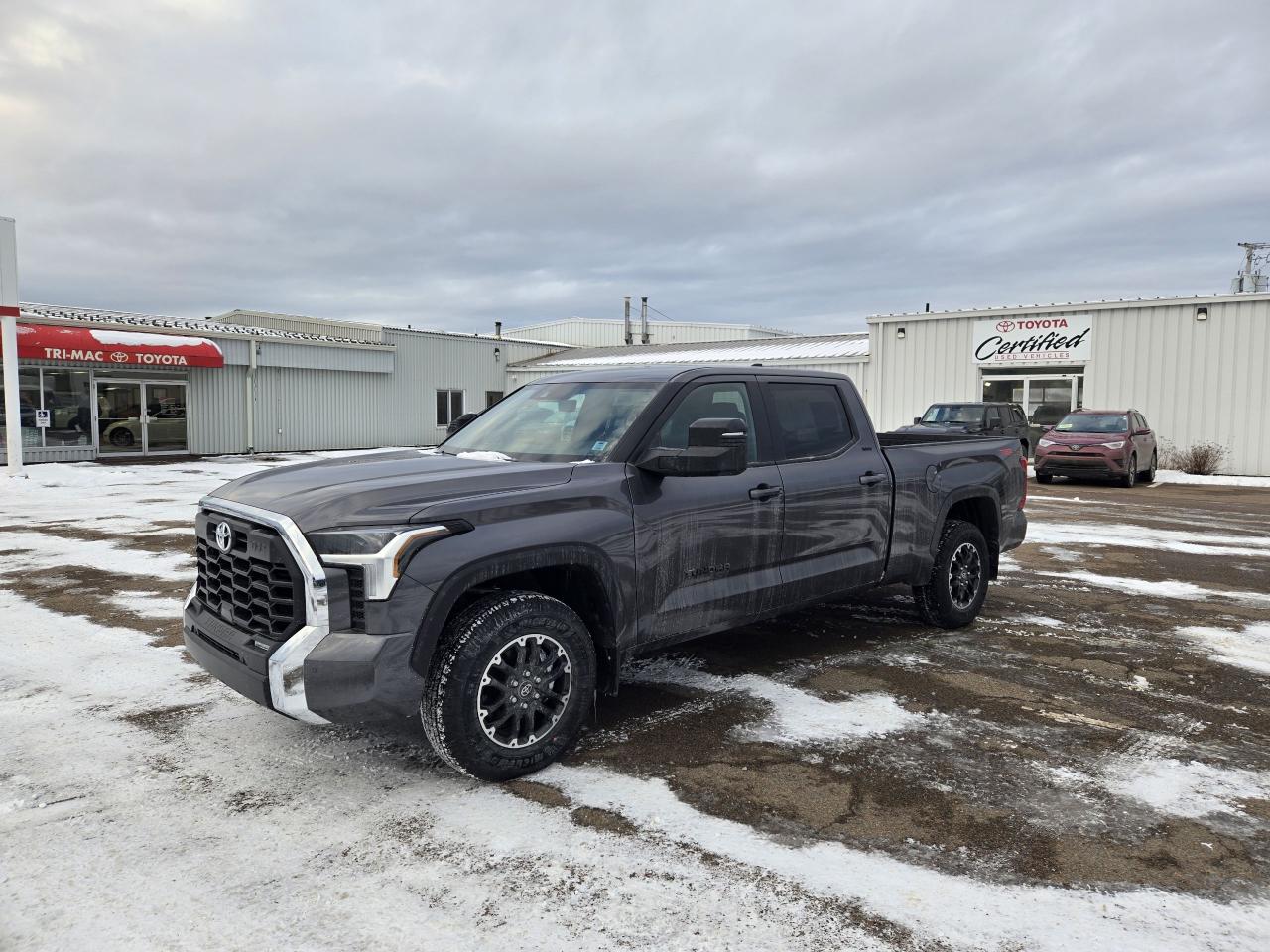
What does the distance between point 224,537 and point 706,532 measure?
7.24ft

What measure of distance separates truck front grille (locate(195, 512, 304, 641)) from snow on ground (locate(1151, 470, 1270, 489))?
1982 centimetres

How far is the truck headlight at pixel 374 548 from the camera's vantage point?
129 inches

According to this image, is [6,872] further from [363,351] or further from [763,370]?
[363,351]

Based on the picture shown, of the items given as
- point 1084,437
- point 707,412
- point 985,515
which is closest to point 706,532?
point 707,412

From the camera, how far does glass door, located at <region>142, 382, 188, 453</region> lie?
952 inches

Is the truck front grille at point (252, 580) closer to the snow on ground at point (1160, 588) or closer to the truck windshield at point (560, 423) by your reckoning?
the truck windshield at point (560, 423)

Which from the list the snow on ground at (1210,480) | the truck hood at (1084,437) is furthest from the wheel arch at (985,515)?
the snow on ground at (1210,480)

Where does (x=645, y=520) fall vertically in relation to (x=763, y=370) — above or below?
below

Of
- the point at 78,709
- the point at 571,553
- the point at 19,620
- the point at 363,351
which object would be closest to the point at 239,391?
the point at 363,351

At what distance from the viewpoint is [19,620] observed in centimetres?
631

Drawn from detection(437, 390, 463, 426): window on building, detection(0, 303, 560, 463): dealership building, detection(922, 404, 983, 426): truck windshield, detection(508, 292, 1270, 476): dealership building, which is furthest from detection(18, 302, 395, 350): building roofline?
detection(922, 404, 983, 426): truck windshield

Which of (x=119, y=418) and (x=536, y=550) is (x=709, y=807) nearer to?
(x=536, y=550)

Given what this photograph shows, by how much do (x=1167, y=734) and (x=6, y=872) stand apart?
492cm

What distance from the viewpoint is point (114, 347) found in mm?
22344
